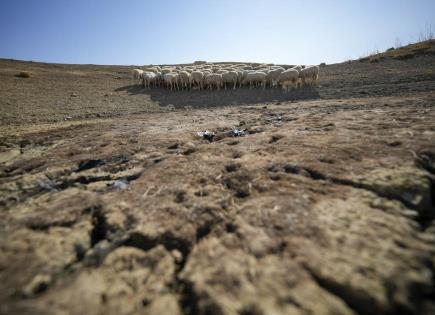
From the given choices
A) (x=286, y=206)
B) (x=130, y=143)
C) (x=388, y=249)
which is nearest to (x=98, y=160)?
(x=130, y=143)

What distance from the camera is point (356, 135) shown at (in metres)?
2.82

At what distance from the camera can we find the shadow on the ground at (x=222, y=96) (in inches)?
404

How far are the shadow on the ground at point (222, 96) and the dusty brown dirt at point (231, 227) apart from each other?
24.1 feet

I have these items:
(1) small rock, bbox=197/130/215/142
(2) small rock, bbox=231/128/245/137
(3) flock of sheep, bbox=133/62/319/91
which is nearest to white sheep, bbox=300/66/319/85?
(3) flock of sheep, bbox=133/62/319/91

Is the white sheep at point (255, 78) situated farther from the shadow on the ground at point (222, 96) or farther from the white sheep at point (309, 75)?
the white sheep at point (309, 75)

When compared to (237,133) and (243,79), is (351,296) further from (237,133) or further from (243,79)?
(243,79)

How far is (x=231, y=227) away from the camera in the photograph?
162cm

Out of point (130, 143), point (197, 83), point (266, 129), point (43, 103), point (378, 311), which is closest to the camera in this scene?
point (378, 311)

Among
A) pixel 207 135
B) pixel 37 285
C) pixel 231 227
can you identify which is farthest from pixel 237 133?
pixel 37 285

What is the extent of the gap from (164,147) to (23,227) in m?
1.78

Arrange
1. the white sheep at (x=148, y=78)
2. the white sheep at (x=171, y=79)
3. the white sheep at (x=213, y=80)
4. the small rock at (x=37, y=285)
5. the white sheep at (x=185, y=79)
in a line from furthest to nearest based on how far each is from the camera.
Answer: the white sheep at (x=148, y=78) → the white sheep at (x=171, y=79) → the white sheep at (x=185, y=79) → the white sheep at (x=213, y=80) → the small rock at (x=37, y=285)

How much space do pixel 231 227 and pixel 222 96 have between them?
419 inches

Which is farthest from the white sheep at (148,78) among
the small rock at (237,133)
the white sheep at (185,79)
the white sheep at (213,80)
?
the small rock at (237,133)

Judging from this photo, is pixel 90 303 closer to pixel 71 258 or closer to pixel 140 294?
pixel 140 294
